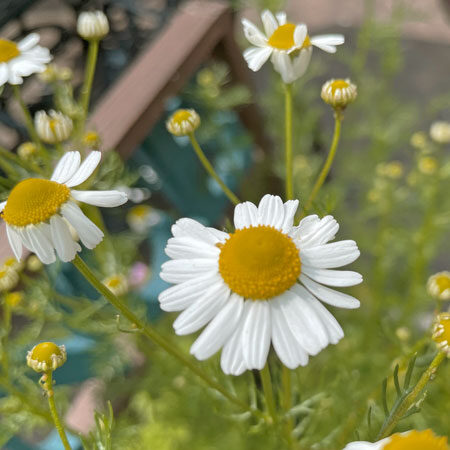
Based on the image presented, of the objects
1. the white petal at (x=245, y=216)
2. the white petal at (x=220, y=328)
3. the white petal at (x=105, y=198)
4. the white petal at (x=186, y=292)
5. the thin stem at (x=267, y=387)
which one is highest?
the white petal at (x=105, y=198)

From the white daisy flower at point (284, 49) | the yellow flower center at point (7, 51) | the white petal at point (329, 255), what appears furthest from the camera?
the yellow flower center at point (7, 51)

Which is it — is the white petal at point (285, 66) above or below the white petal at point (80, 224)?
above

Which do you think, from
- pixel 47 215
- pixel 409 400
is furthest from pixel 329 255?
pixel 47 215

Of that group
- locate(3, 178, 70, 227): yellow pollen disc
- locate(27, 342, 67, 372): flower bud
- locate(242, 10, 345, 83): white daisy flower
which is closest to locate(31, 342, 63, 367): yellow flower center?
locate(27, 342, 67, 372): flower bud

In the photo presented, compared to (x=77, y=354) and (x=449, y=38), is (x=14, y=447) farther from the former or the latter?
(x=449, y=38)

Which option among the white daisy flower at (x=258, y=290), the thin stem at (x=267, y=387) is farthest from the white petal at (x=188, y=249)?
the thin stem at (x=267, y=387)

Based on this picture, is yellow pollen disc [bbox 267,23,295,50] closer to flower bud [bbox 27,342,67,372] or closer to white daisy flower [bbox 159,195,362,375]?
white daisy flower [bbox 159,195,362,375]

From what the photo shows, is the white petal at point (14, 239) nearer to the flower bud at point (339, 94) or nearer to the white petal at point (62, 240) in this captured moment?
the white petal at point (62, 240)
